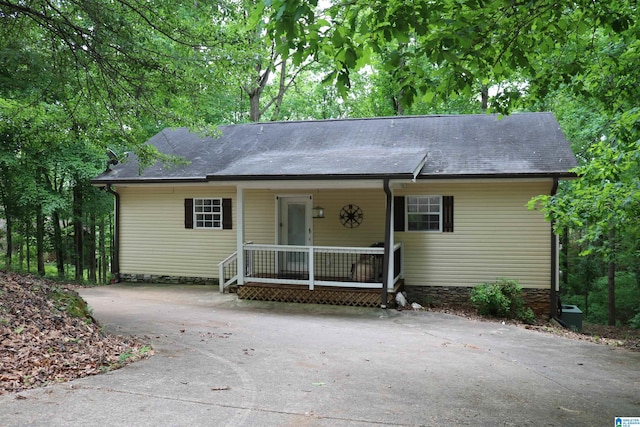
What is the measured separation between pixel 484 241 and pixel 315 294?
4334mm

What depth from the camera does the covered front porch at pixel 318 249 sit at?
10617mm

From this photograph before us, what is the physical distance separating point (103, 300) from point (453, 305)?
833 centimetres

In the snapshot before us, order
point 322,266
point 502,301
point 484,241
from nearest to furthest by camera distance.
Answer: point 502,301, point 484,241, point 322,266

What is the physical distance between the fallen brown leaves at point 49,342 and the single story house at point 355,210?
4244 mm

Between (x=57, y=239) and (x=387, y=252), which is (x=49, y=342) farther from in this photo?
(x=57, y=239)

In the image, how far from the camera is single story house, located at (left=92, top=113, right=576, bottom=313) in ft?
35.3

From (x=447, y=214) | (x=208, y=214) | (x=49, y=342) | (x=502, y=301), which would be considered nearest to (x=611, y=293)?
(x=502, y=301)

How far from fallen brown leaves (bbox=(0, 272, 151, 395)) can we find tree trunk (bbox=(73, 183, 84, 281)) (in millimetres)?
9699

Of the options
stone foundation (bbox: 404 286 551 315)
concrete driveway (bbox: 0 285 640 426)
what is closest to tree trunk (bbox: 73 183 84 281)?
concrete driveway (bbox: 0 285 640 426)

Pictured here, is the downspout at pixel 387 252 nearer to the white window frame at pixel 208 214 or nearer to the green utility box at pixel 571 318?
the green utility box at pixel 571 318

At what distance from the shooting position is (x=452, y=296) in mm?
11812

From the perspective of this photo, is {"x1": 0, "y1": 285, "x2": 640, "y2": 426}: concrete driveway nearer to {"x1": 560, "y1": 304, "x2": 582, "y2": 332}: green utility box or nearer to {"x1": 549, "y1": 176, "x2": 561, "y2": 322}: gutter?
{"x1": 549, "y1": 176, "x2": 561, "y2": 322}: gutter

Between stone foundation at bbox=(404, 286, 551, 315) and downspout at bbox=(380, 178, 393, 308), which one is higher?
downspout at bbox=(380, 178, 393, 308)

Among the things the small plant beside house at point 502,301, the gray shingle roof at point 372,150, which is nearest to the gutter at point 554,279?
the small plant beside house at point 502,301
